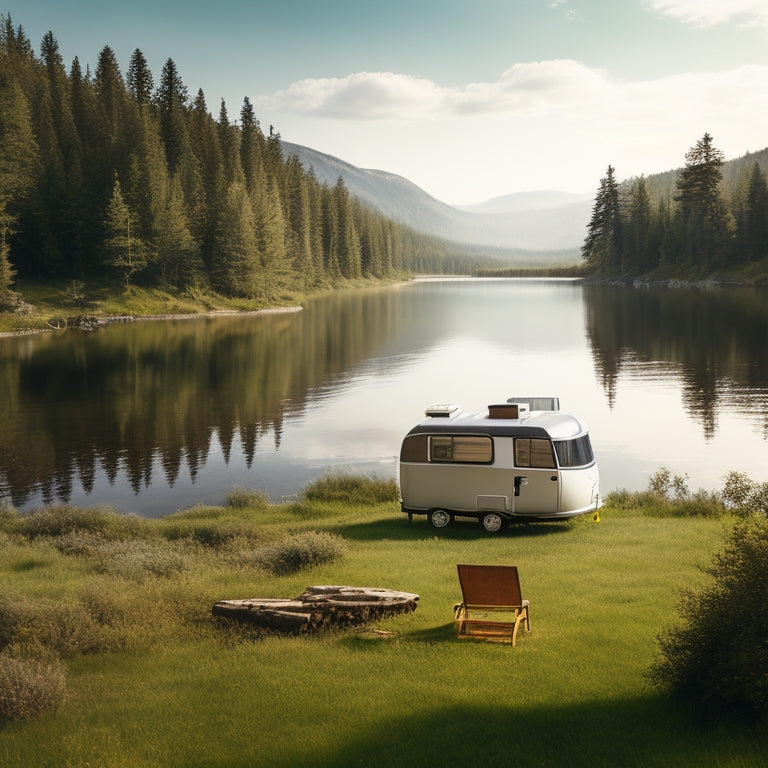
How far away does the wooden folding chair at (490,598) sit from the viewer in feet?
36.0

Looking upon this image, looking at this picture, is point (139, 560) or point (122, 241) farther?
point (122, 241)

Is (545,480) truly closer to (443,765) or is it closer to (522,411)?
(522,411)

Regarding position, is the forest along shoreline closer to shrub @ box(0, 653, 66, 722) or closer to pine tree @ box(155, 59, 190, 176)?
pine tree @ box(155, 59, 190, 176)

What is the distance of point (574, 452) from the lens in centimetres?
1889

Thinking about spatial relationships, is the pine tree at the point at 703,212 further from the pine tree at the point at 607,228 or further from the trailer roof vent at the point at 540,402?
the trailer roof vent at the point at 540,402

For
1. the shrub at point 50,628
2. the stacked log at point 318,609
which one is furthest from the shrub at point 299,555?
the shrub at point 50,628

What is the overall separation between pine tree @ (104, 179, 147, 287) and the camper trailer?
79053 millimetres

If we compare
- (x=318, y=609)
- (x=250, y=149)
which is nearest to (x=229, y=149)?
(x=250, y=149)

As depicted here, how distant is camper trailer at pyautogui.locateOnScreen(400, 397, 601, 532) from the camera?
61.4ft

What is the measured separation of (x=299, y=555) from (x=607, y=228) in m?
177

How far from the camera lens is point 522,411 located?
20172mm

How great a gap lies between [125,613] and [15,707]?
343 cm

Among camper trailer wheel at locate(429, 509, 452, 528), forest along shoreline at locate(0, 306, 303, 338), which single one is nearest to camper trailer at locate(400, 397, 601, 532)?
camper trailer wheel at locate(429, 509, 452, 528)

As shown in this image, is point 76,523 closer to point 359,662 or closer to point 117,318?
point 359,662
